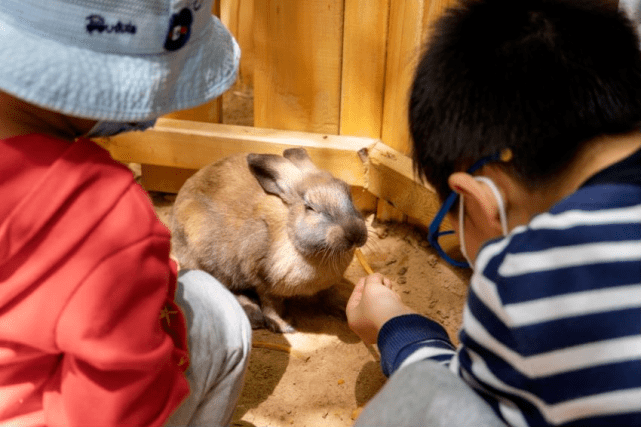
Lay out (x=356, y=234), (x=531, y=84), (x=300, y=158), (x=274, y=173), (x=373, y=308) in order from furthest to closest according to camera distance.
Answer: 1. (x=300, y=158)
2. (x=274, y=173)
3. (x=356, y=234)
4. (x=373, y=308)
5. (x=531, y=84)

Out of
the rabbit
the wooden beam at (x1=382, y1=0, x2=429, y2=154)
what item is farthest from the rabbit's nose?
the wooden beam at (x1=382, y1=0, x2=429, y2=154)

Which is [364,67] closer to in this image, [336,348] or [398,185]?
[398,185]

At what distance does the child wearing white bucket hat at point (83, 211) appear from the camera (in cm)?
123

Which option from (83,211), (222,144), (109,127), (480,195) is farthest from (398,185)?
(83,211)

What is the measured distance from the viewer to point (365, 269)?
3.10m

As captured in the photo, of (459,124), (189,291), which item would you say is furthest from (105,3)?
(189,291)

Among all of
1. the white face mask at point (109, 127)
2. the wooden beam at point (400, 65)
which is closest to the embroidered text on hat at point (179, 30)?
the white face mask at point (109, 127)

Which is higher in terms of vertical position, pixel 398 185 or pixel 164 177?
pixel 398 185

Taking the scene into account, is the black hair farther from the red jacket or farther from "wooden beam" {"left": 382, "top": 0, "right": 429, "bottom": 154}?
"wooden beam" {"left": 382, "top": 0, "right": 429, "bottom": 154}

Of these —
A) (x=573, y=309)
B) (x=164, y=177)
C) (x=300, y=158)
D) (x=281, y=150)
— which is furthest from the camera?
(x=164, y=177)

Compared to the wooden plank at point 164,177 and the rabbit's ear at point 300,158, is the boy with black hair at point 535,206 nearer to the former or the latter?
the rabbit's ear at point 300,158

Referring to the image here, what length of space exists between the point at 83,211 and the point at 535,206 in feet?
3.07

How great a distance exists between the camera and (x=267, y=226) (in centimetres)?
283

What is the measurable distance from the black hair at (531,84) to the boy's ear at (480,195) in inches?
2.0
